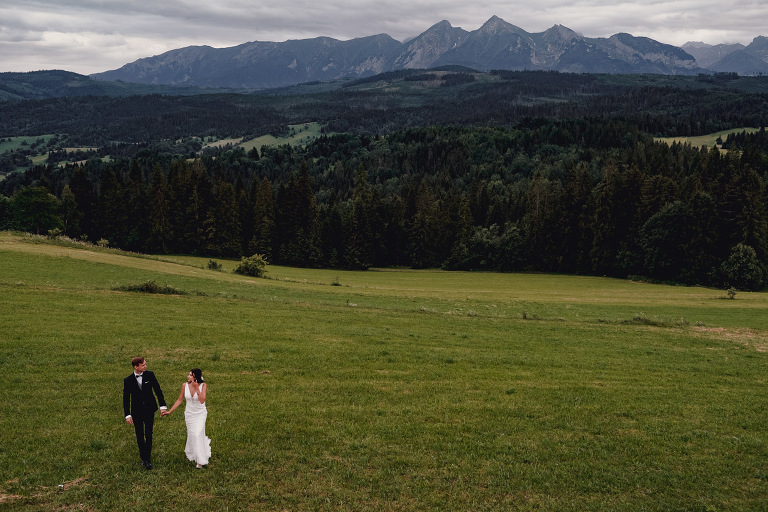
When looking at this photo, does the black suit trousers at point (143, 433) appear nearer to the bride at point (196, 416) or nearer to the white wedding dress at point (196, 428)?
the bride at point (196, 416)

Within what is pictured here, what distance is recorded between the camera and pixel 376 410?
18000mm

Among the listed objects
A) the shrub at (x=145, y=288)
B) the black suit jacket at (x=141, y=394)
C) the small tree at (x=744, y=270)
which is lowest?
the small tree at (x=744, y=270)

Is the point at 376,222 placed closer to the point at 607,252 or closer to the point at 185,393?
the point at 607,252

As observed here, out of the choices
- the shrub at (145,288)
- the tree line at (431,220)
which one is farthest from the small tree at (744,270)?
the shrub at (145,288)

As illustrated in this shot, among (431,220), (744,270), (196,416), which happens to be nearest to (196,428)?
(196,416)

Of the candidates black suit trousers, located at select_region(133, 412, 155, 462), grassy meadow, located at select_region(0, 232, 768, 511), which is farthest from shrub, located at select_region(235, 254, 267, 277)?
black suit trousers, located at select_region(133, 412, 155, 462)

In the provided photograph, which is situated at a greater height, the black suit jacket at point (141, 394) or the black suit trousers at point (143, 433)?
the black suit jacket at point (141, 394)

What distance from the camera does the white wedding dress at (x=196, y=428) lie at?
13594 millimetres

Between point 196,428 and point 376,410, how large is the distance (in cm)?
645

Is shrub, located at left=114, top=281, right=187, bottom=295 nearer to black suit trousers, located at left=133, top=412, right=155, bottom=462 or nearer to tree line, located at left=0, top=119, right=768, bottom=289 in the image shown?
black suit trousers, located at left=133, top=412, right=155, bottom=462

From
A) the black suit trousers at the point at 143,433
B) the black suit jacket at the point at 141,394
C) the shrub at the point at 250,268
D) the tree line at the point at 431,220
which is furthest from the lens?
the tree line at the point at 431,220

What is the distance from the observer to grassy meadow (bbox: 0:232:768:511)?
13.1 meters

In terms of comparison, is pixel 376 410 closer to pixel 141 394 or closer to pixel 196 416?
pixel 196 416

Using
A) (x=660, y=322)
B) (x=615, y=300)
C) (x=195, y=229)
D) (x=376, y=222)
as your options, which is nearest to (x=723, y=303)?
(x=615, y=300)
